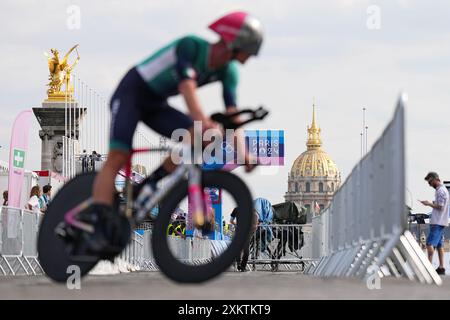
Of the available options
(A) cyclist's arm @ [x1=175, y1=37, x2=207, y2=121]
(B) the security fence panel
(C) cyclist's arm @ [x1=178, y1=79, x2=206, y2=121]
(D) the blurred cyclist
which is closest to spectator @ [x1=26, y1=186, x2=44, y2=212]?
(B) the security fence panel

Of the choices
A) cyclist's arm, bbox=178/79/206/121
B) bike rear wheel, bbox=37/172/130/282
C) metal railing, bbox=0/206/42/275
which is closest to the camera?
cyclist's arm, bbox=178/79/206/121

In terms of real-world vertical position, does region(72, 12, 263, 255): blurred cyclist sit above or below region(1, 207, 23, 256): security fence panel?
above

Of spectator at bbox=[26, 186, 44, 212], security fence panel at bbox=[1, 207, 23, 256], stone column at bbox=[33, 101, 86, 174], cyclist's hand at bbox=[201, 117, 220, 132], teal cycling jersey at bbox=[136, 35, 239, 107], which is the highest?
stone column at bbox=[33, 101, 86, 174]

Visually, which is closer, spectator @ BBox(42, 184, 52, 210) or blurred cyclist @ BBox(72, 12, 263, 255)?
blurred cyclist @ BBox(72, 12, 263, 255)

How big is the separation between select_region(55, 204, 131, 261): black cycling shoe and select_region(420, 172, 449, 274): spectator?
1262cm

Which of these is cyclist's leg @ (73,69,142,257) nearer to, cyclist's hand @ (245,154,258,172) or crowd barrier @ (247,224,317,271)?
cyclist's hand @ (245,154,258,172)

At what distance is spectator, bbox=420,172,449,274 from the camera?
761 inches

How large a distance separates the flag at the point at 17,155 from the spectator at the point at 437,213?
7.24m

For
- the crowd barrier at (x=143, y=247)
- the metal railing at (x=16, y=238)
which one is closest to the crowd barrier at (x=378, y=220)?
the crowd barrier at (x=143, y=247)

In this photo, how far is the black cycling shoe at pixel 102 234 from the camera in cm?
697

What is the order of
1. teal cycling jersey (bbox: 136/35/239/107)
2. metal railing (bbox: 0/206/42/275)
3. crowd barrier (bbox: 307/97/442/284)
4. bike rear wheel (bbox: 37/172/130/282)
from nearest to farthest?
1. teal cycling jersey (bbox: 136/35/239/107)
2. bike rear wheel (bbox: 37/172/130/282)
3. crowd barrier (bbox: 307/97/442/284)
4. metal railing (bbox: 0/206/42/275)

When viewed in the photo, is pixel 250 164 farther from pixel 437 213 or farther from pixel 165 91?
pixel 437 213

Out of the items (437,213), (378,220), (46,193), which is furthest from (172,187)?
(46,193)

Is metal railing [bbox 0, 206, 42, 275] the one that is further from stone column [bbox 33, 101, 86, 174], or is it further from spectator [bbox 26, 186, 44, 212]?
stone column [bbox 33, 101, 86, 174]
